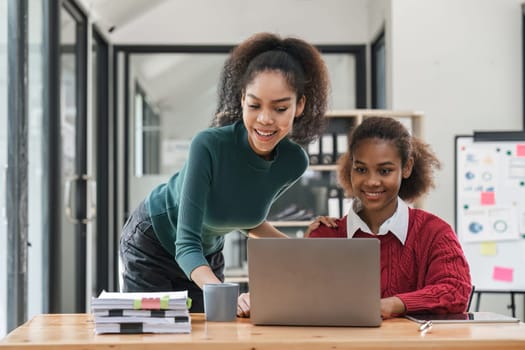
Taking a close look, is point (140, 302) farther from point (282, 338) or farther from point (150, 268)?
point (150, 268)

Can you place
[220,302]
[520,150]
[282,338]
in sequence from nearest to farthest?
[282,338] → [220,302] → [520,150]

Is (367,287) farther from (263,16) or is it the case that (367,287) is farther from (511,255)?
(263,16)

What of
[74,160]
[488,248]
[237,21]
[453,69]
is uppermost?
[237,21]

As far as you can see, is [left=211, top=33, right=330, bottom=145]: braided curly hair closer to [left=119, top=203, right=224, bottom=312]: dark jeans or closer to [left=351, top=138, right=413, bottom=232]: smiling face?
[left=351, top=138, right=413, bottom=232]: smiling face

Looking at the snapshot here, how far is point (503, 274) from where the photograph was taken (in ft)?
14.3

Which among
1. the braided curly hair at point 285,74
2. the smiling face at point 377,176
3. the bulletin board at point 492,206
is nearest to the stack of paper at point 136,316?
the braided curly hair at point 285,74

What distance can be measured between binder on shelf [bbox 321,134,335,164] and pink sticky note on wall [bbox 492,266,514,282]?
1157mm

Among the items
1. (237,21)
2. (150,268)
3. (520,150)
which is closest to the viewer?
(150,268)

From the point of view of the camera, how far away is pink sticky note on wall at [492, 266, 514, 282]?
434 cm

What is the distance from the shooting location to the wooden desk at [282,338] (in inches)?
60.1

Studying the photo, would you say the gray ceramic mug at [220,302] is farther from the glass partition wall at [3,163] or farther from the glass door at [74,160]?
the glass door at [74,160]

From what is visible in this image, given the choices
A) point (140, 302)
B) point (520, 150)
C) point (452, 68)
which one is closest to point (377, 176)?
point (140, 302)

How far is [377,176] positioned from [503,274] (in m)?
2.46

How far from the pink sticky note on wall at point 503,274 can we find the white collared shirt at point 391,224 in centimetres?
236
